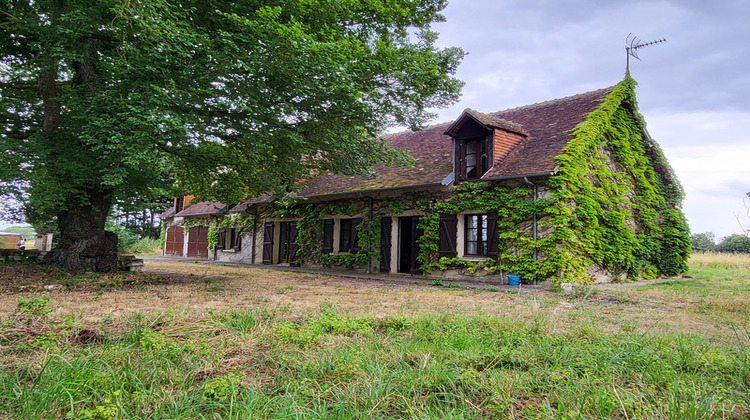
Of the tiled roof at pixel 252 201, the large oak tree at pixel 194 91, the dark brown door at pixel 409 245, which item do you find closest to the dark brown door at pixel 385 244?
the dark brown door at pixel 409 245

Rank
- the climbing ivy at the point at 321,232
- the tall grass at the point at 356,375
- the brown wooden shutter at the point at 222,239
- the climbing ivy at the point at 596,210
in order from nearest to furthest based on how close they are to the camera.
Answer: the tall grass at the point at 356,375
the climbing ivy at the point at 596,210
the climbing ivy at the point at 321,232
the brown wooden shutter at the point at 222,239

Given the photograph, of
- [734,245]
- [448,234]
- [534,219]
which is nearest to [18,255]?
[448,234]

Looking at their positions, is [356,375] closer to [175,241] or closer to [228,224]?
[228,224]

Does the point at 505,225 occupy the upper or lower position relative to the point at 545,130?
→ lower

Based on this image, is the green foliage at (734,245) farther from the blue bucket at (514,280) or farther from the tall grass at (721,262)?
the blue bucket at (514,280)

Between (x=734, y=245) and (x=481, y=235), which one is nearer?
(x=481, y=235)

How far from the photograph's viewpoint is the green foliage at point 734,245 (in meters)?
29.5

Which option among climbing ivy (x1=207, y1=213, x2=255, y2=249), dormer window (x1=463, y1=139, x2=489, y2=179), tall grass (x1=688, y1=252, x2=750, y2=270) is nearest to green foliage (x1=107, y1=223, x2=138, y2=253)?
climbing ivy (x1=207, y1=213, x2=255, y2=249)

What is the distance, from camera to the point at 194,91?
24.9ft


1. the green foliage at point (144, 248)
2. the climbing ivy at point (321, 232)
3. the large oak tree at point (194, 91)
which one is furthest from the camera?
the green foliage at point (144, 248)

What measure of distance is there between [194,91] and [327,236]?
31.4 ft

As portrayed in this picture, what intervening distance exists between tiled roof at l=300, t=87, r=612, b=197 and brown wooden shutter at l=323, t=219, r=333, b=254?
1235 millimetres

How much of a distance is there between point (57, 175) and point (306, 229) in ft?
31.3

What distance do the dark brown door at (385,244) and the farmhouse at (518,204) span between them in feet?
0.12
